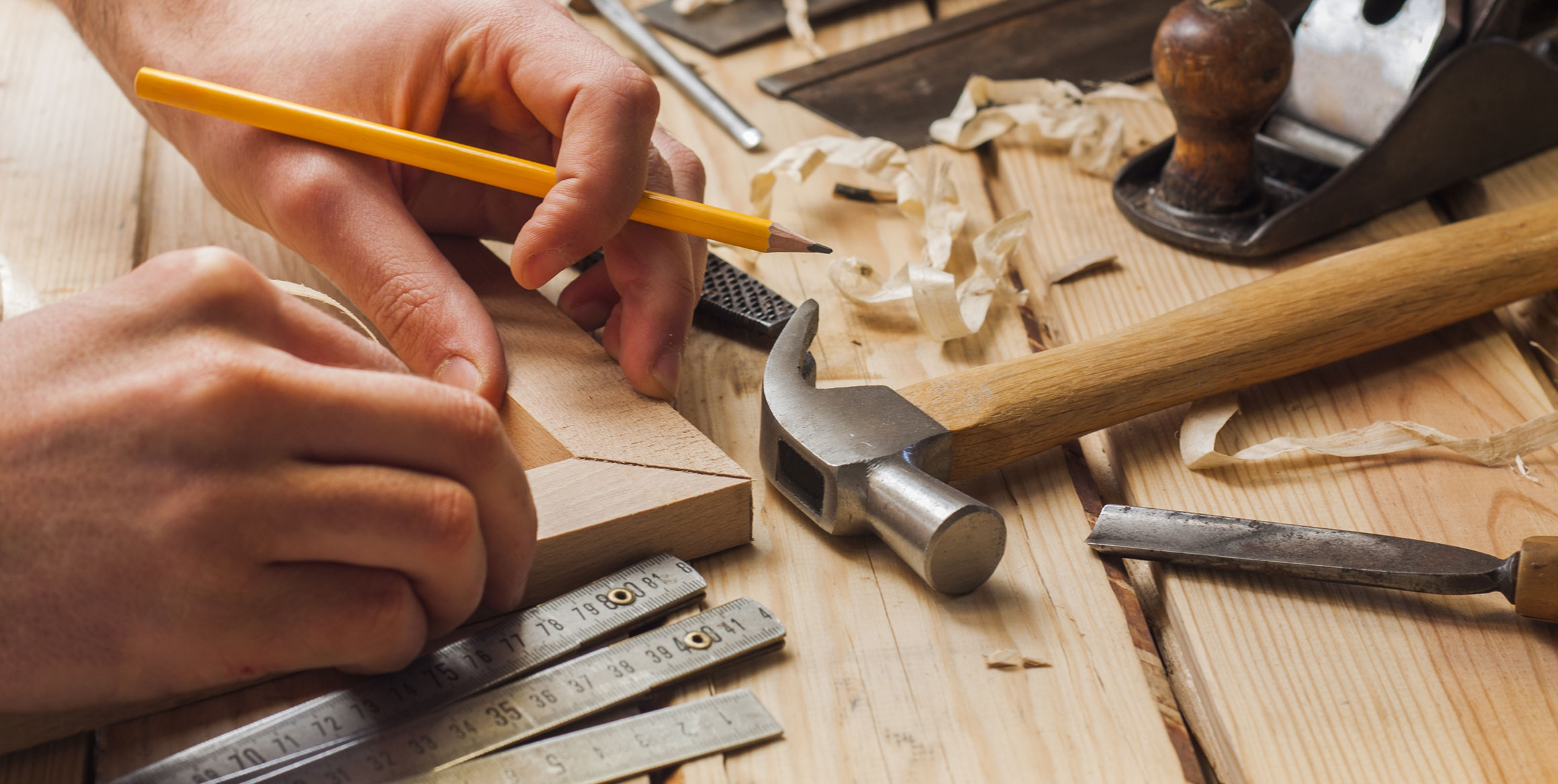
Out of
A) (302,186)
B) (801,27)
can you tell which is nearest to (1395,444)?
(302,186)

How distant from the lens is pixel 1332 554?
906mm

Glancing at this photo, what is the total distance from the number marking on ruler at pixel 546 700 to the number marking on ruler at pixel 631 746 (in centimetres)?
1

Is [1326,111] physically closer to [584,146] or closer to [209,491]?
[584,146]

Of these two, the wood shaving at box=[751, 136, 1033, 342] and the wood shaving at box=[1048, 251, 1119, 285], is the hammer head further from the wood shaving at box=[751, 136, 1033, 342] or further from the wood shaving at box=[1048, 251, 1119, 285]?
the wood shaving at box=[1048, 251, 1119, 285]

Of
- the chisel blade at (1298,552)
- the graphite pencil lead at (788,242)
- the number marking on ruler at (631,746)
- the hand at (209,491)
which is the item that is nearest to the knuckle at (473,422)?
the hand at (209,491)

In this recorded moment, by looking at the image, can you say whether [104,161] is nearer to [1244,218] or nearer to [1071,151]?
[1071,151]

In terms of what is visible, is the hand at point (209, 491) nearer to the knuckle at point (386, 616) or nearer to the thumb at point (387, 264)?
the knuckle at point (386, 616)

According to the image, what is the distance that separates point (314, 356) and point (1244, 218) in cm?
115

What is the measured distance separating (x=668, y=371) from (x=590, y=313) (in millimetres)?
190

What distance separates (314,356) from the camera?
2.48ft

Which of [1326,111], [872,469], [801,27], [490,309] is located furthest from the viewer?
[801,27]

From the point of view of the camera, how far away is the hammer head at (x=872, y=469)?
86 cm

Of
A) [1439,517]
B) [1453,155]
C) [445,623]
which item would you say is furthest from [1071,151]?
[445,623]

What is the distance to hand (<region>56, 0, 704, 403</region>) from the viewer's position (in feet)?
3.35
